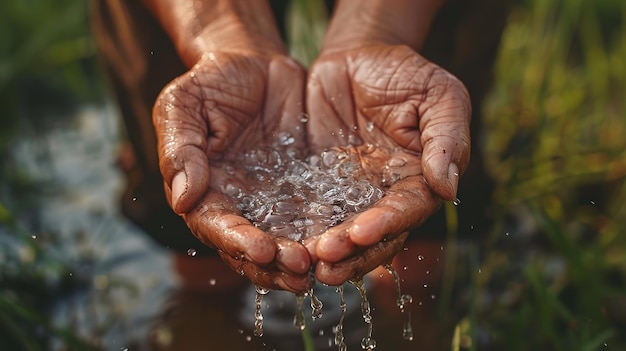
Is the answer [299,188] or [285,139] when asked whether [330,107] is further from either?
[299,188]

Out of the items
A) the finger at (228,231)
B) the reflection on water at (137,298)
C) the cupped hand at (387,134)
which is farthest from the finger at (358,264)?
the reflection on water at (137,298)

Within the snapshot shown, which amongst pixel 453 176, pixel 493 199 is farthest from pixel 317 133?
pixel 493 199

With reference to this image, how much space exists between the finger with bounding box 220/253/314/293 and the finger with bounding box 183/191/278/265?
44 millimetres

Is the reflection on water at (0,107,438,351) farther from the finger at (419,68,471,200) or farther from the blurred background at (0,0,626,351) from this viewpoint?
the finger at (419,68,471,200)

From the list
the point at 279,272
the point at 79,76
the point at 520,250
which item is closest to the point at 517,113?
the point at 520,250

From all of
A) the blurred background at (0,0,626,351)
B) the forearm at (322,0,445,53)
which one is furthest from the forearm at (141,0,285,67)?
the blurred background at (0,0,626,351)

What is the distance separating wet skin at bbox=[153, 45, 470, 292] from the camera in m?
1.48

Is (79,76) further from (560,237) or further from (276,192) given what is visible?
(560,237)

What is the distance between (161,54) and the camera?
2.56m

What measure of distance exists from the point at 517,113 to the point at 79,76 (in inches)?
86.4

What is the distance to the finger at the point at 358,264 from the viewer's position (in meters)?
1.47

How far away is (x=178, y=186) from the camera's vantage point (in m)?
1.61

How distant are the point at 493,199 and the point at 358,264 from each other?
4.68 feet

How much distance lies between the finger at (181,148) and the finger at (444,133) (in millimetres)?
495
